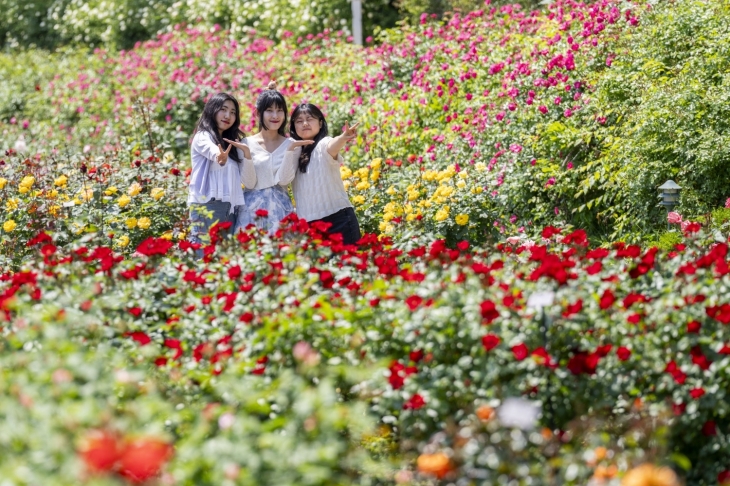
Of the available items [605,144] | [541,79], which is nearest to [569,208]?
[605,144]

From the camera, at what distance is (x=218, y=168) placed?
493 centimetres

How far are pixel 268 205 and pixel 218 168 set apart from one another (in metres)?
0.31

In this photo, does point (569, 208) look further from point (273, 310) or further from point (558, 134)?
point (273, 310)

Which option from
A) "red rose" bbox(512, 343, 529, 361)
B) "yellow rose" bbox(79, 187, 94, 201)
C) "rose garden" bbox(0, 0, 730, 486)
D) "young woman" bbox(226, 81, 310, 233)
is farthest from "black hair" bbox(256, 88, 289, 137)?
"red rose" bbox(512, 343, 529, 361)

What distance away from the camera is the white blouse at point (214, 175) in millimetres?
4910

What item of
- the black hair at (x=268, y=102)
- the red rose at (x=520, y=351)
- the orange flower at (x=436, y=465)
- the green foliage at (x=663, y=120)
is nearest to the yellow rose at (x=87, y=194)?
the black hair at (x=268, y=102)

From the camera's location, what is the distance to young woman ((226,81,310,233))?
4.94 meters

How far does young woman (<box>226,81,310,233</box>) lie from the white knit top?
3.1 inches

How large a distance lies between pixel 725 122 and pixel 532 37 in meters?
2.47

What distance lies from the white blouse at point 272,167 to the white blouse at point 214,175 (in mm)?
41

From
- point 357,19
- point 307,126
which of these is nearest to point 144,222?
point 307,126

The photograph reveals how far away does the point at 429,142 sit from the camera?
7324 millimetres

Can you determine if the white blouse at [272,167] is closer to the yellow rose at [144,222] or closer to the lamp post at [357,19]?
the yellow rose at [144,222]

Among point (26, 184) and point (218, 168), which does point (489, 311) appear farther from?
point (26, 184)
